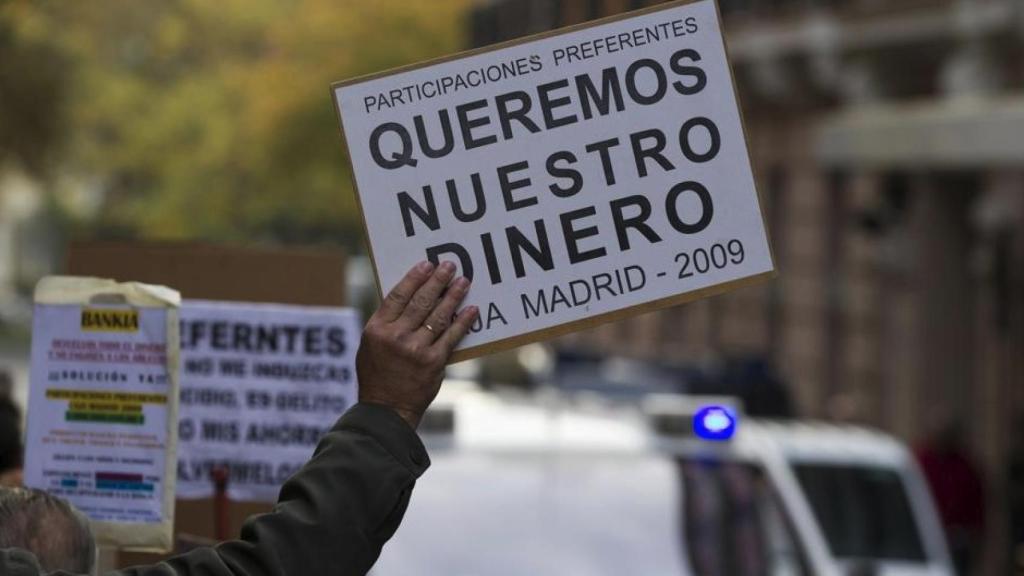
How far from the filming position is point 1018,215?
22.4 m

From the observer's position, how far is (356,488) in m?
3.23

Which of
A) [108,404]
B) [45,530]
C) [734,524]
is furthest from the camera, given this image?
[734,524]

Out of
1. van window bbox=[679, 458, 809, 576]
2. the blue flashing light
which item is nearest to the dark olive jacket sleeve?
the blue flashing light

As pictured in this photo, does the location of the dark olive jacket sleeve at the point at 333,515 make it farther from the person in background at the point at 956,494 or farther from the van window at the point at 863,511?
the person in background at the point at 956,494

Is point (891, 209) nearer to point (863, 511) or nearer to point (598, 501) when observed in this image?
point (863, 511)

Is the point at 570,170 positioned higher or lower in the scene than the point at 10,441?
higher

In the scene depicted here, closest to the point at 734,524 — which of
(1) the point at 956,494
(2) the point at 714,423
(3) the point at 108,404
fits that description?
(2) the point at 714,423

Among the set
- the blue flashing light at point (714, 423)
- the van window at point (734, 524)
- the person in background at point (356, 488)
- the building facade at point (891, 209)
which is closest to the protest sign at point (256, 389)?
the blue flashing light at point (714, 423)

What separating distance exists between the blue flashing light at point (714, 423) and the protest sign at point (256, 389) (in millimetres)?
1492

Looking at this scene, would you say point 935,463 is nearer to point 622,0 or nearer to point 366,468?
point 622,0

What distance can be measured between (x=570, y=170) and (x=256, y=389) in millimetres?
Answer: 1891

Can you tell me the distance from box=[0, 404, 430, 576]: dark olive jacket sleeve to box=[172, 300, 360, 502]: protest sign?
90.1 inches

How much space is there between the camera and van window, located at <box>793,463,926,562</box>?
1075 centimetres

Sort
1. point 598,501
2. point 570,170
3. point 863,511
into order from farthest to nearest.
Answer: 1. point 863,511
2. point 598,501
3. point 570,170
